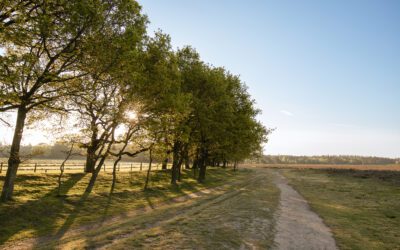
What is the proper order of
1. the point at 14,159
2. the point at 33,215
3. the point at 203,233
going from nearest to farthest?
the point at 203,233 → the point at 33,215 → the point at 14,159

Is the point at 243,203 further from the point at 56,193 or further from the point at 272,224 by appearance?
the point at 56,193

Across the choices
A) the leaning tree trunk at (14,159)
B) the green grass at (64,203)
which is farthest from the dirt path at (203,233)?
the leaning tree trunk at (14,159)

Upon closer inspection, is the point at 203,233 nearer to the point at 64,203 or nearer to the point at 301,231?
the point at 301,231

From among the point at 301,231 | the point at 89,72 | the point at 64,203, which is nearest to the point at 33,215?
the point at 64,203

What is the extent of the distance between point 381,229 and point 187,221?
12.4m

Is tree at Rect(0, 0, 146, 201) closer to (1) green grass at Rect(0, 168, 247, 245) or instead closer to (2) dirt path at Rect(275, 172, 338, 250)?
(1) green grass at Rect(0, 168, 247, 245)

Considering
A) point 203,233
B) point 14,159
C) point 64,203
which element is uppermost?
point 14,159

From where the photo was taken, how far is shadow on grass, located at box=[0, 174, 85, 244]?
15508 millimetres

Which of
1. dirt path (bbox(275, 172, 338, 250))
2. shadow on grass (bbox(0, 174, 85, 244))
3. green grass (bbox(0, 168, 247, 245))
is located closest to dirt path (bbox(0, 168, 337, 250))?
dirt path (bbox(275, 172, 338, 250))

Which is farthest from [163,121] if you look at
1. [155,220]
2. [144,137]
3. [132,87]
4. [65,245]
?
[65,245]

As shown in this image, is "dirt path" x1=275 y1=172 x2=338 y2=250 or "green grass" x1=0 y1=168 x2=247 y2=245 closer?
"dirt path" x1=275 y1=172 x2=338 y2=250

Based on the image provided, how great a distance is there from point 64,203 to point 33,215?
375 centimetres

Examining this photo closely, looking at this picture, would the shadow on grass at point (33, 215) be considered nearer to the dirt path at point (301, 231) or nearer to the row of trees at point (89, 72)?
the row of trees at point (89, 72)

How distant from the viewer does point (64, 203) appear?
21.8 metres
